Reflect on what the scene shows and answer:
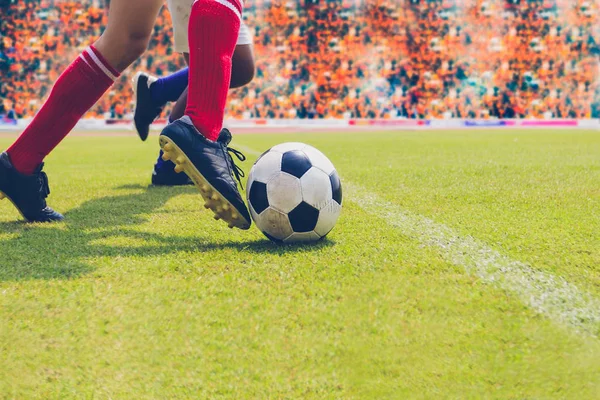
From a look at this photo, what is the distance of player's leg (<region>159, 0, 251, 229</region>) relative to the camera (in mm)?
2379

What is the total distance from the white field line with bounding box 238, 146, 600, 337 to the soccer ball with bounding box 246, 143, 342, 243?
0.42m

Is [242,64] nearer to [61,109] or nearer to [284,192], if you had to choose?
[61,109]

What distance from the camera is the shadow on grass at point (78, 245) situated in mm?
2117

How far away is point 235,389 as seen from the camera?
124 centimetres

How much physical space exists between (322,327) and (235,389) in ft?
1.17

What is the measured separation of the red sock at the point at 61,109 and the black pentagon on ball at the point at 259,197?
105cm

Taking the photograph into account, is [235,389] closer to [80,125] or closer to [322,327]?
[322,327]

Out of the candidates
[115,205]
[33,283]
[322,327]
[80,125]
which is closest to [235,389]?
[322,327]

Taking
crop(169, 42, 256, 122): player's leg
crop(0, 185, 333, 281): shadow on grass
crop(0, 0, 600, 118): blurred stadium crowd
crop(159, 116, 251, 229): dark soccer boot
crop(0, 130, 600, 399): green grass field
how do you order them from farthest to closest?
1. crop(0, 0, 600, 118): blurred stadium crowd
2. crop(169, 42, 256, 122): player's leg
3. crop(159, 116, 251, 229): dark soccer boot
4. crop(0, 185, 333, 281): shadow on grass
5. crop(0, 130, 600, 399): green grass field

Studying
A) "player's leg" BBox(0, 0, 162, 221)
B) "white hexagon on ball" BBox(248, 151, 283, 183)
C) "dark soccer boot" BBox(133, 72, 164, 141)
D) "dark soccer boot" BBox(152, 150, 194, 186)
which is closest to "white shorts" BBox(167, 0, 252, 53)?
"dark soccer boot" BBox(133, 72, 164, 141)

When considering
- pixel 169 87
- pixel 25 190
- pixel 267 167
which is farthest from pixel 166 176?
pixel 267 167

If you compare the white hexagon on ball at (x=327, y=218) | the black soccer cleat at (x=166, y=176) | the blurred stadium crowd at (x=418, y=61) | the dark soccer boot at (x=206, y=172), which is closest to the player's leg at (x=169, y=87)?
the black soccer cleat at (x=166, y=176)

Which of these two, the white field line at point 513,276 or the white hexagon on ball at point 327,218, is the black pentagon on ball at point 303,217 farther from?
the white field line at point 513,276

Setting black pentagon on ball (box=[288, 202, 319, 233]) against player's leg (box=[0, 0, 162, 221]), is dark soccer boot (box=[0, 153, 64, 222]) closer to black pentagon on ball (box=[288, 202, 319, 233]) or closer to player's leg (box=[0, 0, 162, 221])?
player's leg (box=[0, 0, 162, 221])
